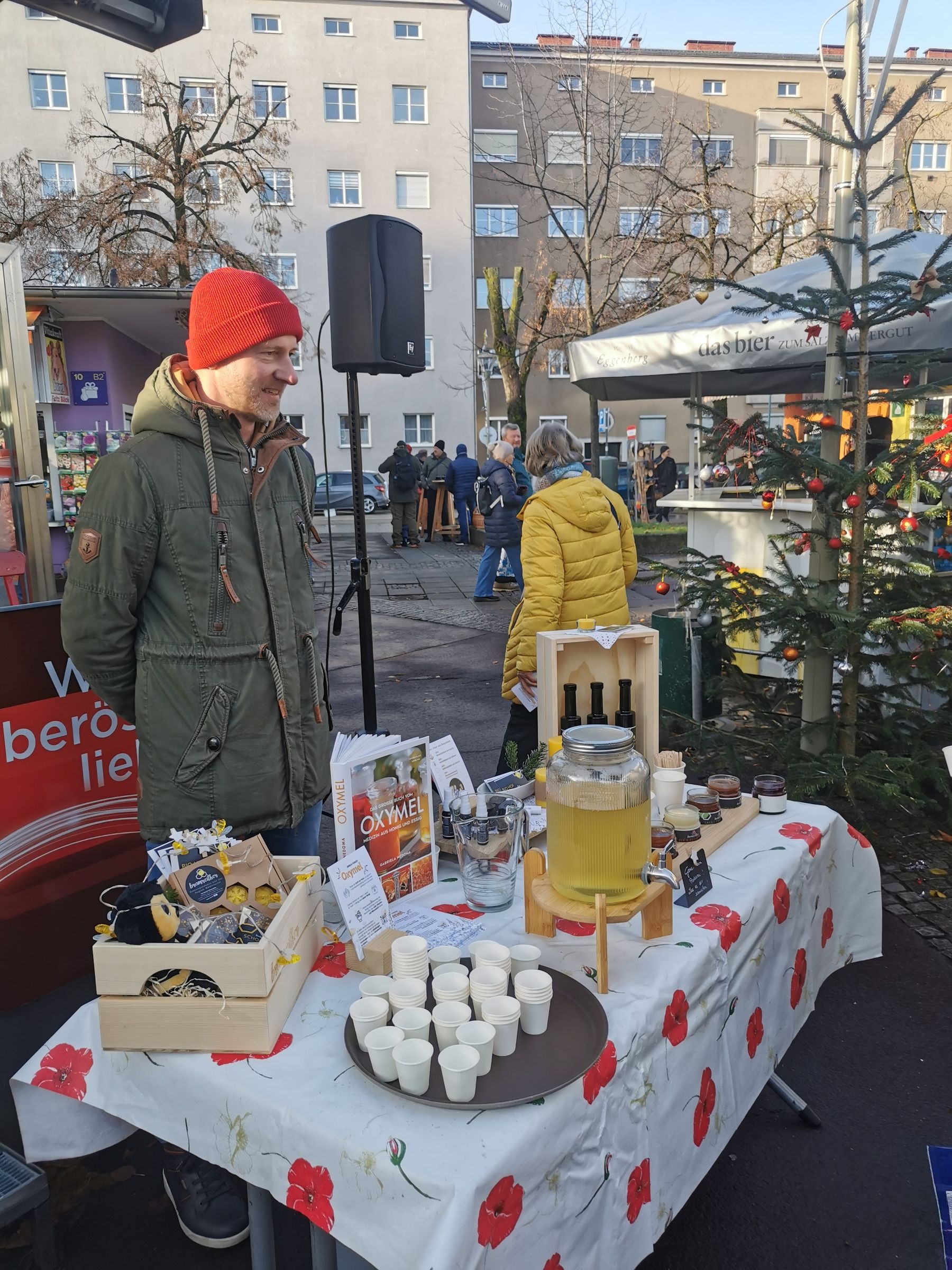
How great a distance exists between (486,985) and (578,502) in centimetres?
226

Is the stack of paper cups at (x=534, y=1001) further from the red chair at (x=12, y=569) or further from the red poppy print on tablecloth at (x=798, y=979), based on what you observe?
the red chair at (x=12, y=569)

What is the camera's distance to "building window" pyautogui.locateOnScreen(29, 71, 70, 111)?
2616 centimetres

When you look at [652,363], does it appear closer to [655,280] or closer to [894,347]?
[894,347]

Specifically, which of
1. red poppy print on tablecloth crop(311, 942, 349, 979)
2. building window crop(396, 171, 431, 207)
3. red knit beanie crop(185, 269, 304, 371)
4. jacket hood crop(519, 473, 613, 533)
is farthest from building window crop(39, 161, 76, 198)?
red poppy print on tablecloth crop(311, 942, 349, 979)

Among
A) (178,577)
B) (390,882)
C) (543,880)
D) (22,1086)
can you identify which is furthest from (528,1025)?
(178,577)

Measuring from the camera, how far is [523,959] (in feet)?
4.73

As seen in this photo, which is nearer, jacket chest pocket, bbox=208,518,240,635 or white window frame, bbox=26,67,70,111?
jacket chest pocket, bbox=208,518,240,635

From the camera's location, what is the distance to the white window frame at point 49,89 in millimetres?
26047

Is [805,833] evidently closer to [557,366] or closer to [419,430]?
[419,430]

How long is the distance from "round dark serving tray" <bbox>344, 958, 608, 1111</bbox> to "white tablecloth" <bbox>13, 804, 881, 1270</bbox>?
0.02m

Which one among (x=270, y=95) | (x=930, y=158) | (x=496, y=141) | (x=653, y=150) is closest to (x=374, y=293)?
(x=653, y=150)

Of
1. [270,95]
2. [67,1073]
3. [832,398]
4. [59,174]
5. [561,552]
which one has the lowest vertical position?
[67,1073]

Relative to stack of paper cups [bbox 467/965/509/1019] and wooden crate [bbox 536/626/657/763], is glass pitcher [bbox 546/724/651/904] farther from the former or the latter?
wooden crate [bbox 536/626/657/763]

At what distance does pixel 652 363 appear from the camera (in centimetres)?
572
